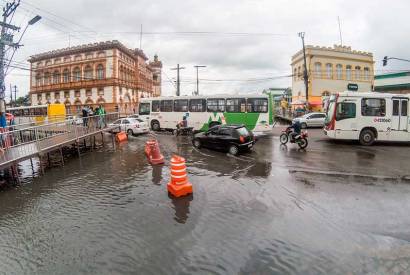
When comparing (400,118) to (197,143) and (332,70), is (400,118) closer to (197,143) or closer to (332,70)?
(197,143)

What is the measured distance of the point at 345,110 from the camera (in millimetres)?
16609

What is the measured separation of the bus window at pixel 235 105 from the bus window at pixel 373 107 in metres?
8.04

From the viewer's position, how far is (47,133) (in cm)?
1382

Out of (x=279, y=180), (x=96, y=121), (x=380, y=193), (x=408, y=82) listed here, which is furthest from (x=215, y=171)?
(x=408, y=82)

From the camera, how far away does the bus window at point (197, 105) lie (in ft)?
74.0

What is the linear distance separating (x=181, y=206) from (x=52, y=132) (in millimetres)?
10258

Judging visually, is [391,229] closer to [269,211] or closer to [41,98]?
[269,211]

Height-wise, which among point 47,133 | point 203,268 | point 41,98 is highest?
point 41,98

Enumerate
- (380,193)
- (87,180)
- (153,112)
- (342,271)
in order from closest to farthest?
(342,271)
(380,193)
(87,180)
(153,112)

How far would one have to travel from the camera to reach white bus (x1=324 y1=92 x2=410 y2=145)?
53.3 ft

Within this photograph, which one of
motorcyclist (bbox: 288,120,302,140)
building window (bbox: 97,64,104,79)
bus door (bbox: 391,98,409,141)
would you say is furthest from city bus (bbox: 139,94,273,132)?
building window (bbox: 97,64,104,79)

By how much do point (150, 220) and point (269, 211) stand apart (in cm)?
300

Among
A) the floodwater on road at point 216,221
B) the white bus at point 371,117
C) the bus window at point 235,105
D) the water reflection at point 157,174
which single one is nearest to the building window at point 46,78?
the bus window at point 235,105

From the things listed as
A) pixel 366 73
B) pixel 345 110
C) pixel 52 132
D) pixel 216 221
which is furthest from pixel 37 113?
pixel 366 73
